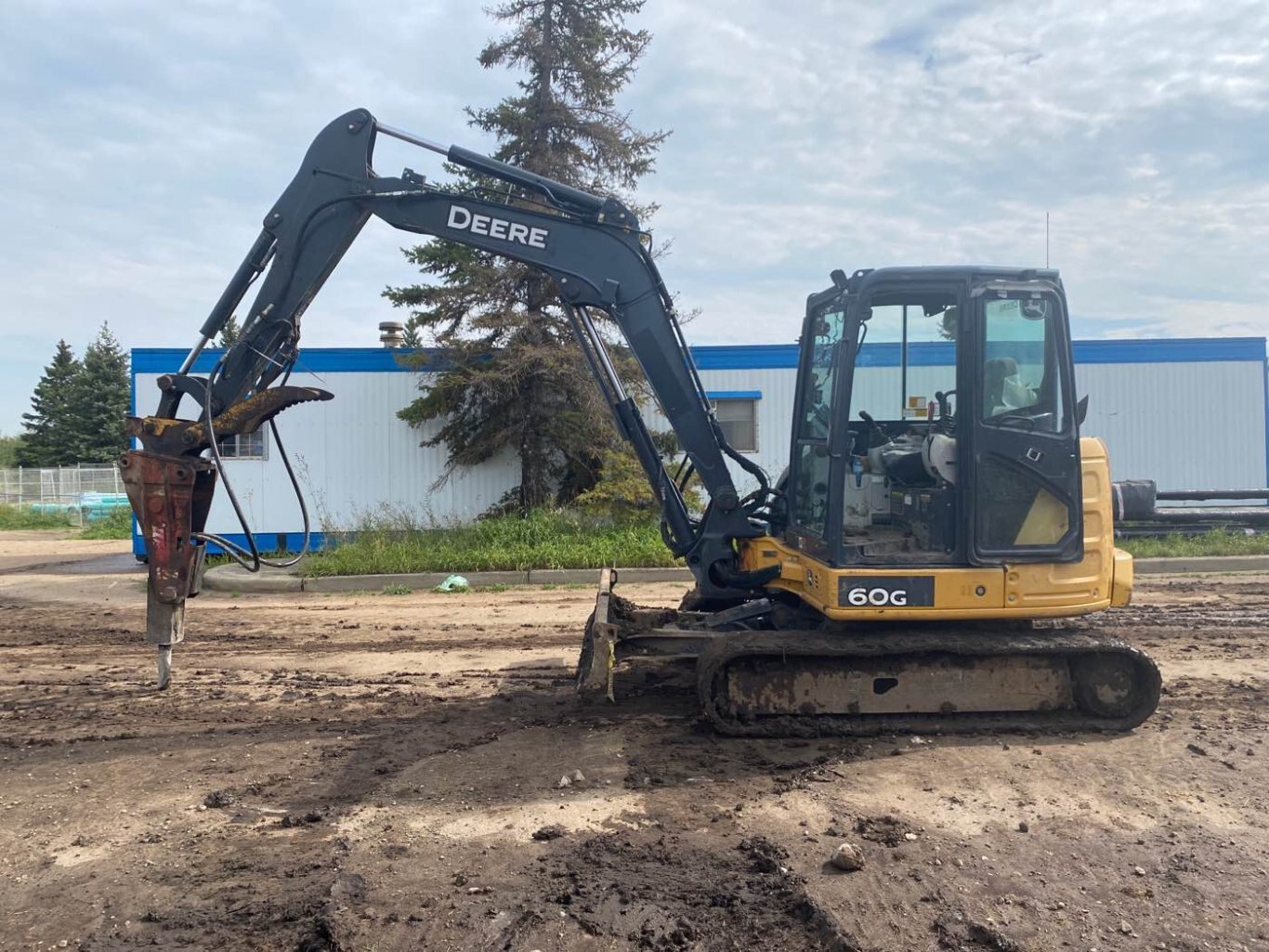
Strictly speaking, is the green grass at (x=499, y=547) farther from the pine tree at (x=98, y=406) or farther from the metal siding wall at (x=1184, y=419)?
the pine tree at (x=98, y=406)

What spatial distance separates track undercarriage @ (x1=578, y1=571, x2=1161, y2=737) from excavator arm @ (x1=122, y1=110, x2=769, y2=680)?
36.1 inches

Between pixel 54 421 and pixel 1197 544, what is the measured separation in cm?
4936

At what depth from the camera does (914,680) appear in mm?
5746

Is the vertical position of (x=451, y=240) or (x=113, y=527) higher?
(x=451, y=240)

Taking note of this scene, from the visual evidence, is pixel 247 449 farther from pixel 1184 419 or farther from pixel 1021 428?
pixel 1184 419

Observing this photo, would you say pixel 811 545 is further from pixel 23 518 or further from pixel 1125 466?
pixel 23 518

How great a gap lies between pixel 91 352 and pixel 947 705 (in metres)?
48.5

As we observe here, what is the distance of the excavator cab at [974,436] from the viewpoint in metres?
5.57

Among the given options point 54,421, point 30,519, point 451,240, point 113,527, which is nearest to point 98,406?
point 54,421

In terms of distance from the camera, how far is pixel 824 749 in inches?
217

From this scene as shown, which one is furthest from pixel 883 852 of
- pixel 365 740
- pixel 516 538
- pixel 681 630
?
pixel 516 538

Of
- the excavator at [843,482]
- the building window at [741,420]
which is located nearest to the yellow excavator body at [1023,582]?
the excavator at [843,482]

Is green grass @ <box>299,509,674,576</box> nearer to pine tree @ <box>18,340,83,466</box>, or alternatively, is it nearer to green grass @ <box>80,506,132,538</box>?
green grass @ <box>80,506,132,538</box>

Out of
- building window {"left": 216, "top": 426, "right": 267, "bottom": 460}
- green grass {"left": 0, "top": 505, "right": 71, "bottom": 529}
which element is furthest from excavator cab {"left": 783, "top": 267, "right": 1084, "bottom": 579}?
green grass {"left": 0, "top": 505, "right": 71, "bottom": 529}
